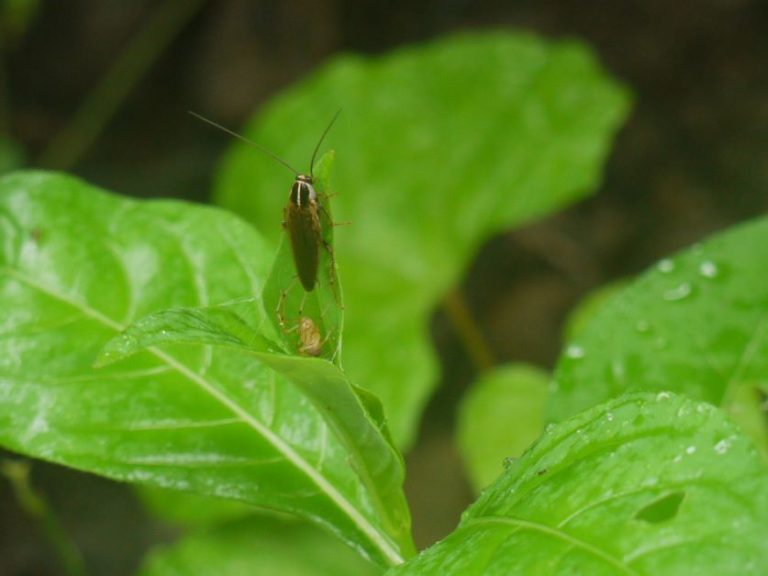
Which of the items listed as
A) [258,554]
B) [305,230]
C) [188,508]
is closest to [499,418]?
[258,554]

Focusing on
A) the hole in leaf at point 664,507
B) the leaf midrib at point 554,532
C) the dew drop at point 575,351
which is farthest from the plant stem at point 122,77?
the hole in leaf at point 664,507

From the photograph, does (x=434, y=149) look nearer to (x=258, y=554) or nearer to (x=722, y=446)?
(x=258, y=554)

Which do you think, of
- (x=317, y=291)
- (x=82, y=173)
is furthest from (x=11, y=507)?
(x=317, y=291)

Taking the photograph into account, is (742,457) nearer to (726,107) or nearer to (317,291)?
(317,291)

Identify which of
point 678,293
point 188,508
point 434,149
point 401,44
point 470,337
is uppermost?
point 678,293

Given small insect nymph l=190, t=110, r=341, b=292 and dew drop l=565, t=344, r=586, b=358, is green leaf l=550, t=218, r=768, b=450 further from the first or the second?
small insect nymph l=190, t=110, r=341, b=292

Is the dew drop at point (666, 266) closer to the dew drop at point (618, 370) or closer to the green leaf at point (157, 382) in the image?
the dew drop at point (618, 370)

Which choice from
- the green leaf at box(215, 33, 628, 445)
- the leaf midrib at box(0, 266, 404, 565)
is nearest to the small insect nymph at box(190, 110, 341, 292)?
the leaf midrib at box(0, 266, 404, 565)
